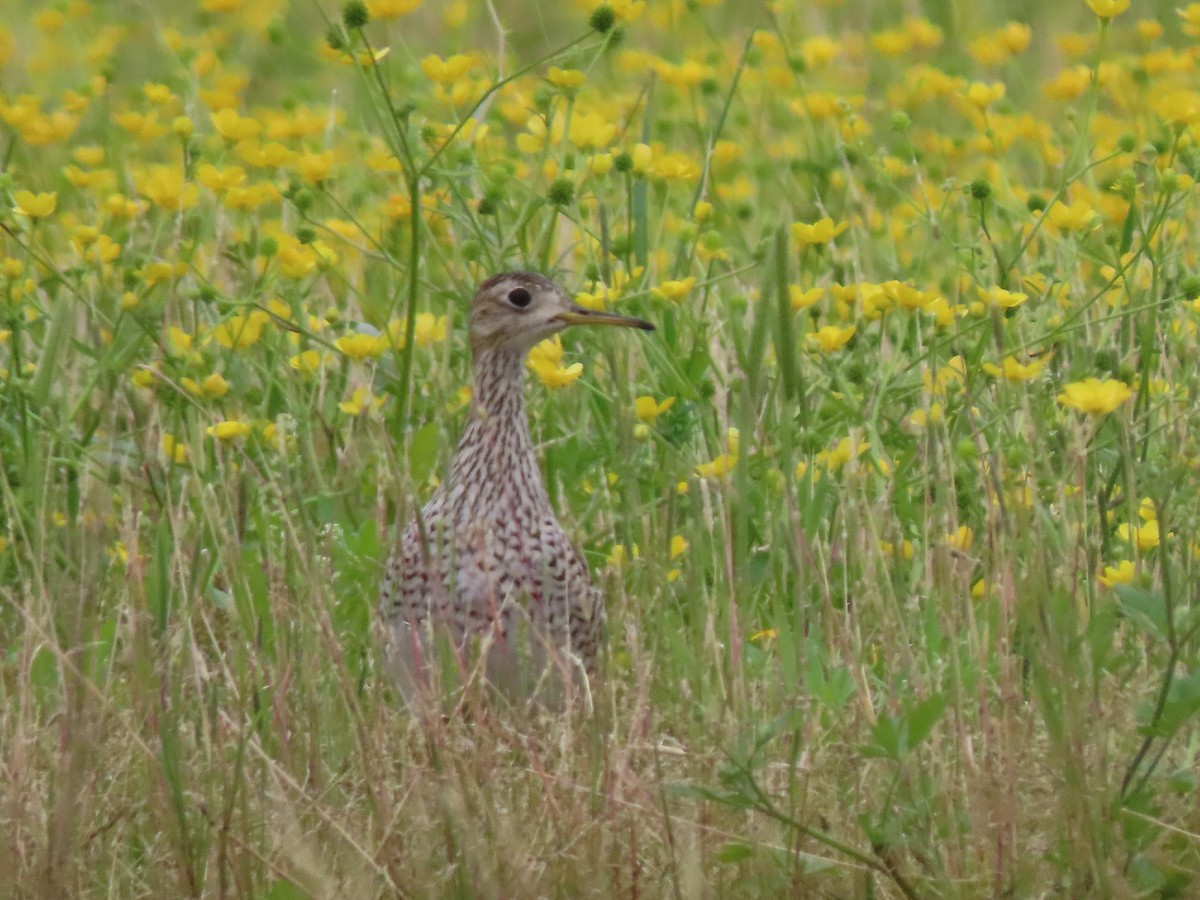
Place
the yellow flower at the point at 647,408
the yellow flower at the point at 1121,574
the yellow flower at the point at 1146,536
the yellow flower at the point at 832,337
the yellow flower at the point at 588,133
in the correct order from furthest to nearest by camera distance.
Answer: the yellow flower at the point at 588,133 → the yellow flower at the point at 647,408 → the yellow flower at the point at 832,337 → the yellow flower at the point at 1146,536 → the yellow flower at the point at 1121,574

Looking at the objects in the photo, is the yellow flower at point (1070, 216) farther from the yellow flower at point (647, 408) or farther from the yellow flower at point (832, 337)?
the yellow flower at point (647, 408)

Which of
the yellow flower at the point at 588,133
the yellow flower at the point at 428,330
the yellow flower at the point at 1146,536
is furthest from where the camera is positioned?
the yellow flower at the point at 428,330

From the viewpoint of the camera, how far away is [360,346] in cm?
507

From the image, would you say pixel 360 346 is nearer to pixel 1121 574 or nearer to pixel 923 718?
pixel 1121 574

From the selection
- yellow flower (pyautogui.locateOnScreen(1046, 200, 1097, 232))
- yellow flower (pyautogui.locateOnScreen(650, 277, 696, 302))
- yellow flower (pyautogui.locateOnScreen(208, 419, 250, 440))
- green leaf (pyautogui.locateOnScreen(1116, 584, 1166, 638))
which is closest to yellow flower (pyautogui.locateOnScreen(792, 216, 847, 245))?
yellow flower (pyautogui.locateOnScreen(650, 277, 696, 302))

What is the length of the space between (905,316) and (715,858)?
1.99 m

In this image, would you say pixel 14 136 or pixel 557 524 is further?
pixel 14 136

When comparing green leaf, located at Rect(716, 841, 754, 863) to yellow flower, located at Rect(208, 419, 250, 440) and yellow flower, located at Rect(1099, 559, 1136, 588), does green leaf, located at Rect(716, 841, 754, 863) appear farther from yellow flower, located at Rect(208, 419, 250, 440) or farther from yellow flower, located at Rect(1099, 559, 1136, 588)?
yellow flower, located at Rect(208, 419, 250, 440)

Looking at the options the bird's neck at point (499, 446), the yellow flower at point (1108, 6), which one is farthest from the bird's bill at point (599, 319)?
the yellow flower at point (1108, 6)

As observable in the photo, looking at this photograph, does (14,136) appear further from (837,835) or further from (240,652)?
(837,835)

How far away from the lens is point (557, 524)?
4902 mm

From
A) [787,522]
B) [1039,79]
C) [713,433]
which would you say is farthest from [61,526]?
[1039,79]

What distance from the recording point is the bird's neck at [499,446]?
16.1 feet

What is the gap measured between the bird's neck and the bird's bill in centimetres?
22
